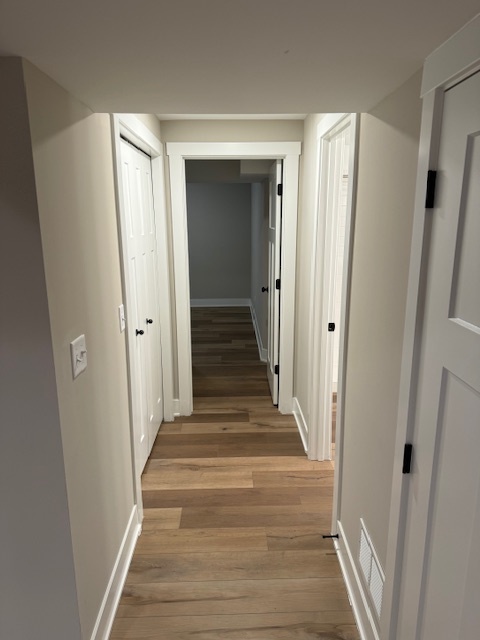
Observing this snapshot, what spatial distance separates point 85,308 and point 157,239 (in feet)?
5.82

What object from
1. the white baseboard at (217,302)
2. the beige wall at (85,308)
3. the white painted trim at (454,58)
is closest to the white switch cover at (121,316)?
the beige wall at (85,308)

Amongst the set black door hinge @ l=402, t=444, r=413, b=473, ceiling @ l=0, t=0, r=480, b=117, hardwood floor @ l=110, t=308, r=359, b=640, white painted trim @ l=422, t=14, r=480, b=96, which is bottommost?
hardwood floor @ l=110, t=308, r=359, b=640

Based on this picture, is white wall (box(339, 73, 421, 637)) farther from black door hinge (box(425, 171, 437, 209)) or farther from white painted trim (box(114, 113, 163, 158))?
white painted trim (box(114, 113, 163, 158))

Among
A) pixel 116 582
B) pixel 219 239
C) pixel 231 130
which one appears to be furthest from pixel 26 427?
pixel 219 239

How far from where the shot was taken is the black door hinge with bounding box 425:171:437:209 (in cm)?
108

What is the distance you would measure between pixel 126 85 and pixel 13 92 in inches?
13.0

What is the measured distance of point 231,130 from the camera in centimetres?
310

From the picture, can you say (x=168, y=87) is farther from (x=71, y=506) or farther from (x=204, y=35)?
(x=71, y=506)

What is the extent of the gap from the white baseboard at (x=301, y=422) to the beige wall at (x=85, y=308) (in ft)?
4.85

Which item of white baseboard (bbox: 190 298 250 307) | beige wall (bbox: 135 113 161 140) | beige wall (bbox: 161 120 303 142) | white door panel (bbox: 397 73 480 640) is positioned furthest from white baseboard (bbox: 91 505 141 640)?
white baseboard (bbox: 190 298 250 307)

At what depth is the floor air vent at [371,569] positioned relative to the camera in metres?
1.57

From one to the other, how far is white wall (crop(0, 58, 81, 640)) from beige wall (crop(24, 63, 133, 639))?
0.03 m

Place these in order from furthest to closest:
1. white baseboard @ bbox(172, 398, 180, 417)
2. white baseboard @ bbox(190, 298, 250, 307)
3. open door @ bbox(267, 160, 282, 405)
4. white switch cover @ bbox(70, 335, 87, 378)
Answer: white baseboard @ bbox(190, 298, 250, 307) → white baseboard @ bbox(172, 398, 180, 417) → open door @ bbox(267, 160, 282, 405) → white switch cover @ bbox(70, 335, 87, 378)

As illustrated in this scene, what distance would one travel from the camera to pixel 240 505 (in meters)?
2.52
